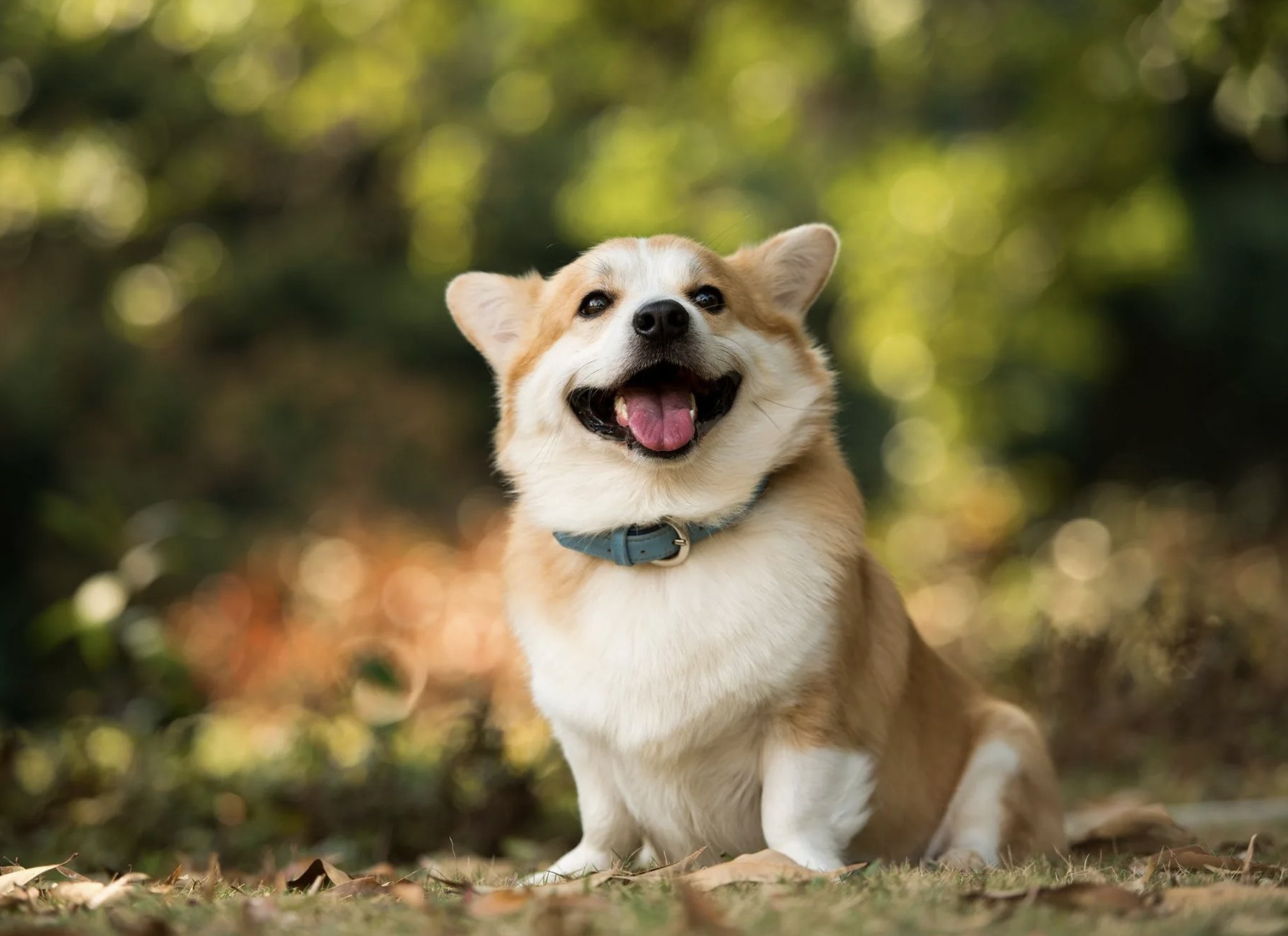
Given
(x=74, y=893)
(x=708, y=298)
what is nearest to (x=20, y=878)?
(x=74, y=893)

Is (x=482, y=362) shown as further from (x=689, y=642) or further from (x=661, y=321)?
(x=689, y=642)

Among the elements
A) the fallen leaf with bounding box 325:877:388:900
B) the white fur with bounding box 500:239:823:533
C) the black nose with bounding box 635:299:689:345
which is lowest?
the fallen leaf with bounding box 325:877:388:900

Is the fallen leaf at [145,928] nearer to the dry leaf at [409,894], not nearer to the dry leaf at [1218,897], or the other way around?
the dry leaf at [409,894]

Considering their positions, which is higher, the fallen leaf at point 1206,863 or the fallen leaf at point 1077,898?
the fallen leaf at point 1077,898

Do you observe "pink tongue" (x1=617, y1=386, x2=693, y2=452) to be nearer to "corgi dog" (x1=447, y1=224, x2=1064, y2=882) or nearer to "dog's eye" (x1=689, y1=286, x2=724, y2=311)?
"corgi dog" (x1=447, y1=224, x2=1064, y2=882)

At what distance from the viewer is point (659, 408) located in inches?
121

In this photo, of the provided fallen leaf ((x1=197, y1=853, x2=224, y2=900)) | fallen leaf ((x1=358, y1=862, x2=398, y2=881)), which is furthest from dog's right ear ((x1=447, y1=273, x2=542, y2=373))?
fallen leaf ((x1=197, y1=853, x2=224, y2=900))

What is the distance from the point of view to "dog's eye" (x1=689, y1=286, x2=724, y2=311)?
10.7ft

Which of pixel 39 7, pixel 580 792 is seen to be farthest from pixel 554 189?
pixel 580 792

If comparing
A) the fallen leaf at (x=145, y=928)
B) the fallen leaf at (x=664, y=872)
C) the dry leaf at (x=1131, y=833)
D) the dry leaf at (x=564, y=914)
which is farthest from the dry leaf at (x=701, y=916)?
the dry leaf at (x=1131, y=833)

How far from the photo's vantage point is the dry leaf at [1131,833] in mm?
3559

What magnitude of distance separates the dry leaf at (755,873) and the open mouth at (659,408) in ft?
2.84

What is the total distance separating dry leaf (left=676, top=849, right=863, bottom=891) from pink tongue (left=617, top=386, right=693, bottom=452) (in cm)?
88

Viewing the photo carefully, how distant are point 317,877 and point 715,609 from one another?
3.31ft
